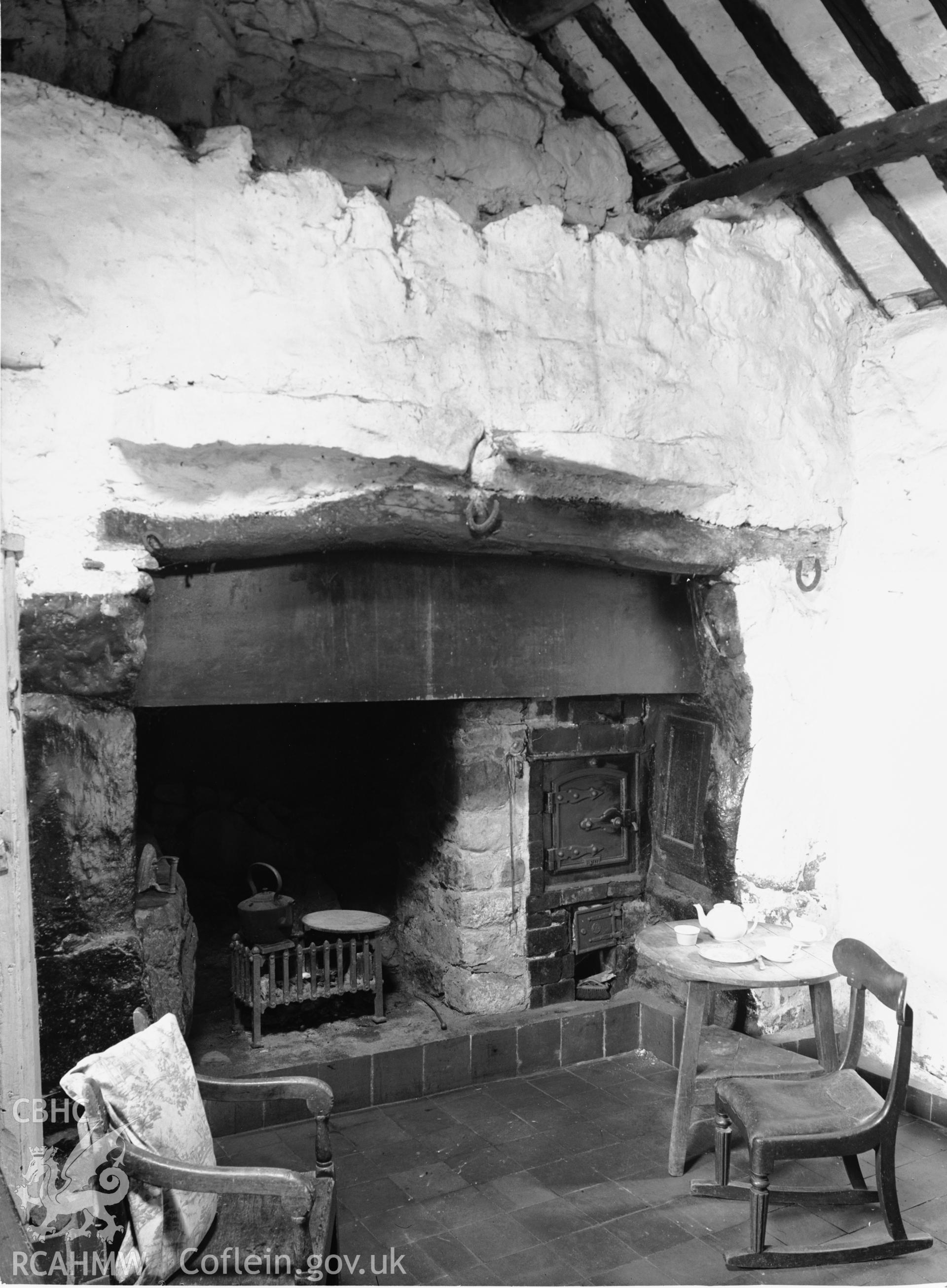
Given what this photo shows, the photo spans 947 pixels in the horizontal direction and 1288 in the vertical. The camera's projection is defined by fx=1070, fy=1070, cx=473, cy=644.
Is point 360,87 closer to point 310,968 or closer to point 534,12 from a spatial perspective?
point 534,12

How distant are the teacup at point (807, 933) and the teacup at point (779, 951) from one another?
0.35ft

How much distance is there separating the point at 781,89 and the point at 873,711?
95.6 inches

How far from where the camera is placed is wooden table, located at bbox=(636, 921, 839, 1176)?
3469 mm

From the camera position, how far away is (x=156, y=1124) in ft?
7.91

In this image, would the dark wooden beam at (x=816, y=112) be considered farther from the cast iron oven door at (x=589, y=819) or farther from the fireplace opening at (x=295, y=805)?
the fireplace opening at (x=295, y=805)

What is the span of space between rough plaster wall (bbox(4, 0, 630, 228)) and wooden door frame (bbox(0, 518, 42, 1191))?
1.63m

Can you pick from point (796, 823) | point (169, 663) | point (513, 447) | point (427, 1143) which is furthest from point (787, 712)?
point (169, 663)

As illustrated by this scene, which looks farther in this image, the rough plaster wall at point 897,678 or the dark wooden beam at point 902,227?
the rough plaster wall at point 897,678

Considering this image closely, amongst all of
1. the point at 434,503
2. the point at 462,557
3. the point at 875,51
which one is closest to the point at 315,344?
the point at 434,503

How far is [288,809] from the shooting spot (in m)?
5.34

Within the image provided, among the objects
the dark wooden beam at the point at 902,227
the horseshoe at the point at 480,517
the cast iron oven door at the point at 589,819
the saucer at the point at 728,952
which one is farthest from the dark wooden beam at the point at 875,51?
the saucer at the point at 728,952

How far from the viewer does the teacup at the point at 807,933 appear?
3789 millimetres

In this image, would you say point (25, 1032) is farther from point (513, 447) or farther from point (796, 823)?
point (796, 823)

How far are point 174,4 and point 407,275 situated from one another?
114 centimetres
